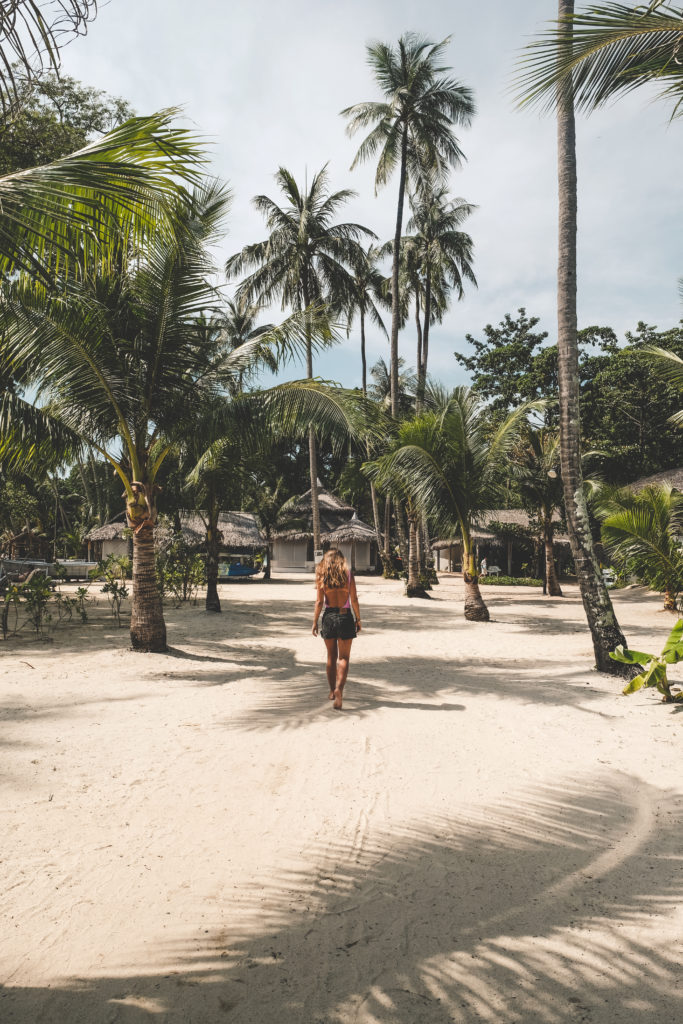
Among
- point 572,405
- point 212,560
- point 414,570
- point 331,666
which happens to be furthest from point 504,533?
point 331,666

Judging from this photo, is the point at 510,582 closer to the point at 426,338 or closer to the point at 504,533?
the point at 504,533

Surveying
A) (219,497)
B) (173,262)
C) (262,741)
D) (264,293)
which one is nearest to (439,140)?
(264,293)

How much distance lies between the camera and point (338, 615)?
5691mm

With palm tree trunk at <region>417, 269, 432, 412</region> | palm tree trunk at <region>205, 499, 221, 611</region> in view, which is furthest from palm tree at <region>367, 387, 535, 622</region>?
palm tree trunk at <region>417, 269, 432, 412</region>

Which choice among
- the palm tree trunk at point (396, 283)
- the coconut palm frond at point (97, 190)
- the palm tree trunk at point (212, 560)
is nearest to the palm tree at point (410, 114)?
the palm tree trunk at point (396, 283)

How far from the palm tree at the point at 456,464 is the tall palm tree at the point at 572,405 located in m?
5.19

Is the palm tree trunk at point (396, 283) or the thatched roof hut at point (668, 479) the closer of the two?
the palm tree trunk at point (396, 283)

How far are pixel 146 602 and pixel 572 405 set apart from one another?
230 inches

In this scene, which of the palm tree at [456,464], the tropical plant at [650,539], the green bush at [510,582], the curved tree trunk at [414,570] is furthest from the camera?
the green bush at [510,582]

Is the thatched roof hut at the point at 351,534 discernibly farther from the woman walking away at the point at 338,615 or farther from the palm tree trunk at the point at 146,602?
the woman walking away at the point at 338,615

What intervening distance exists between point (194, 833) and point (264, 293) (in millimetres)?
22877

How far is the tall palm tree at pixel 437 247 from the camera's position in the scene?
2375cm

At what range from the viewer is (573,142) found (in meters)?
7.08

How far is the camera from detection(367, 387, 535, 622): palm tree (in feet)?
40.8
